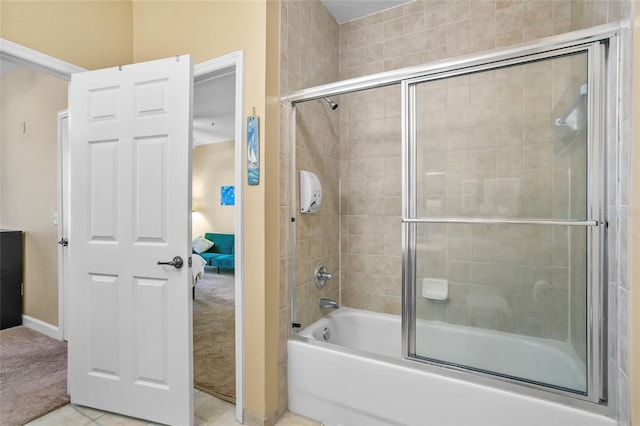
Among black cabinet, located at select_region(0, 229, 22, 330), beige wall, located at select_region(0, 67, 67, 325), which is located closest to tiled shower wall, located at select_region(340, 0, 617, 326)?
beige wall, located at select_region(0, 67, 67, 325)

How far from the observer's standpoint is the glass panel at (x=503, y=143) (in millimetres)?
1478

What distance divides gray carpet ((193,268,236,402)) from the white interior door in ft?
1.63

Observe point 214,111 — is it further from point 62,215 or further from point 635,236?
point 635,236

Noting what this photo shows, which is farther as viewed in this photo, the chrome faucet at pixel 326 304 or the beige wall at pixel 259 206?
the chrome faucet at pixel 326 304

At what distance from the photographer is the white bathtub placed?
1354 mm

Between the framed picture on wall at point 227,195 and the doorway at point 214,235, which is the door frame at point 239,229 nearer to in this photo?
the doorway at point 214,235

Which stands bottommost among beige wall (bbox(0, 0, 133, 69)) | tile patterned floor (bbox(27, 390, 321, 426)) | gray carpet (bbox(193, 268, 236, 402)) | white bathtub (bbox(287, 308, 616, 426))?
gray carpet (bbox(193, 268, 236, 402))

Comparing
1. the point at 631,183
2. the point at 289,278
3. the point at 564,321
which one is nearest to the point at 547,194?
the point at 631,183

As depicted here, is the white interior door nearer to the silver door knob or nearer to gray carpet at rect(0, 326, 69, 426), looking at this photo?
the silver door knob

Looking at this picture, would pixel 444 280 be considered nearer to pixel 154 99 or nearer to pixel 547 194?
pixel 547 194

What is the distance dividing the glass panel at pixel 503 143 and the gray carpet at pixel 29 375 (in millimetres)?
2533

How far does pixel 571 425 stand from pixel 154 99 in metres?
2.50

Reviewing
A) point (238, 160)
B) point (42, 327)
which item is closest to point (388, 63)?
point (238, 160)

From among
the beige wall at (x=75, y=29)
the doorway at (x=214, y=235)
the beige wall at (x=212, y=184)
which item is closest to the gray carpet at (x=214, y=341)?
the doorway at (x=214, y=235)
